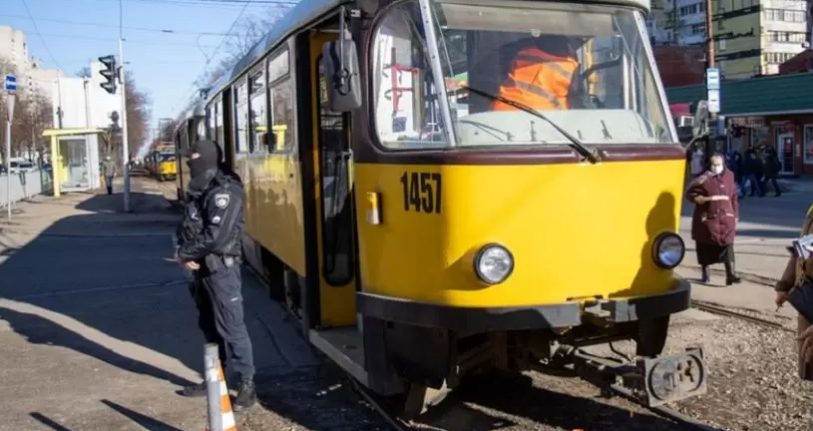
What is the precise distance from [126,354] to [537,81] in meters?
4.85

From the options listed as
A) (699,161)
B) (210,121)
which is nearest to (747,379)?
→ (210,121)

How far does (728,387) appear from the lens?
6723 millimetres

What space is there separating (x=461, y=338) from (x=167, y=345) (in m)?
4.10

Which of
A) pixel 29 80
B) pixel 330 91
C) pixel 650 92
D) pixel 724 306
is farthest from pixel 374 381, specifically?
pixel 29 80

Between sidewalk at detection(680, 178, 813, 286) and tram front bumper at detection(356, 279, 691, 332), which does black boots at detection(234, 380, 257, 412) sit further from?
sidewalk at detection(680, 178, 813, 286)

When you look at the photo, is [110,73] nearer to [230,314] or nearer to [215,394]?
[230,314]

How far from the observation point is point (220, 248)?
6.44 metres

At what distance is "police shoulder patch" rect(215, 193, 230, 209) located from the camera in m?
6.47

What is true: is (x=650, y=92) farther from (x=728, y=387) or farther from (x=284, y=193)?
(x=284, y=193)

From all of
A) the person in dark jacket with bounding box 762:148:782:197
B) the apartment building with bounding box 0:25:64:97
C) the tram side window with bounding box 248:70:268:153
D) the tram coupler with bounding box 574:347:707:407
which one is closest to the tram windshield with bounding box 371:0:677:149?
the tram coupler with bounding box 574:347:707:407

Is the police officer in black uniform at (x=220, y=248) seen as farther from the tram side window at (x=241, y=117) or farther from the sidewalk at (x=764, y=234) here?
the sidewalk at (x=764, y=234)

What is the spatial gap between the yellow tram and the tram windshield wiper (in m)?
0.01

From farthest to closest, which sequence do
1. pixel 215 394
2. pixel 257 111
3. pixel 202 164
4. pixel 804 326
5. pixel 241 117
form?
1. pixel 241 117
2. pixel 257 111
3. pixel 202 164
4. pixel 215 394
5. pixel 804 326

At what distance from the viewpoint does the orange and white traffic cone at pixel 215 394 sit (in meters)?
4.99
